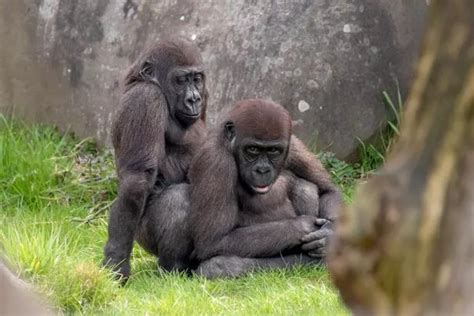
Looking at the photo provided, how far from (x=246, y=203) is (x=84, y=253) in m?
1.04

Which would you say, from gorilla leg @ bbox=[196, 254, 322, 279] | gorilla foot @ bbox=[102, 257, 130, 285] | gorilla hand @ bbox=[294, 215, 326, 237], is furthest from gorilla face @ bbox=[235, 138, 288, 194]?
gorilla foot @ bbox=[102, 257, 130, 285]

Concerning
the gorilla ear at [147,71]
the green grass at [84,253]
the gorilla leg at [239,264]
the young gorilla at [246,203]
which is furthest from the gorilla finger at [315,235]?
the gorilla ear at [147,71]

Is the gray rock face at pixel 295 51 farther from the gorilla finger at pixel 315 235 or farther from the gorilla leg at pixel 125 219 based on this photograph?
the gorilla leg at pixel 125 219

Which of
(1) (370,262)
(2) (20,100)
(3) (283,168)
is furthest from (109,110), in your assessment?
(1) (370,262)

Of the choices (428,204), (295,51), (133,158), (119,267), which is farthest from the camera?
(295,51)

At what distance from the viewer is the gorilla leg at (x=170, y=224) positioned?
6.81 metres

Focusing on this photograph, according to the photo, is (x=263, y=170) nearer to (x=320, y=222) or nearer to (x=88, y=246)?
(x=320, y=222)

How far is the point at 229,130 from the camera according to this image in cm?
679

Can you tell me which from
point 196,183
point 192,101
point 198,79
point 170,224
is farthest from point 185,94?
point 170,224

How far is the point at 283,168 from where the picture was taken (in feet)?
23.5

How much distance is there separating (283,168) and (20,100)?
9.22 feet

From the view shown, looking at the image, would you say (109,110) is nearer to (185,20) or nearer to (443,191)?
(185,20)

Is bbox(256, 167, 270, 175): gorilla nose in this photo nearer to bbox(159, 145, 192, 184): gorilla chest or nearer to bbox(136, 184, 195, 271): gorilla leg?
bbox(136, 184, 195, 271): gorilla leg

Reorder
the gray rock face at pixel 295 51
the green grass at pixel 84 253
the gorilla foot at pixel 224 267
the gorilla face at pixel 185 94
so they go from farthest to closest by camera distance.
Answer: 1. the gray rock face at pixel 295 51
2. the gorilla face at pixel 185 94
3. the gorilla foot at pixel 224 267
4. the green grass at pixel 84 253
